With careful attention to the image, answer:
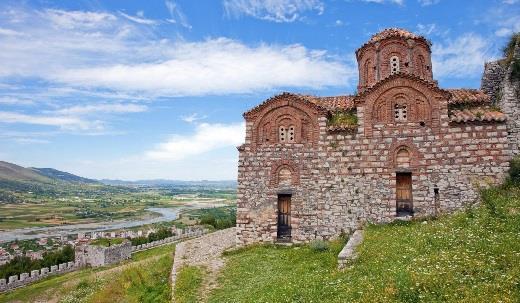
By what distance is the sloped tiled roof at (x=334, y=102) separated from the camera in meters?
21.1

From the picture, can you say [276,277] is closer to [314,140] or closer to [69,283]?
[314,140]

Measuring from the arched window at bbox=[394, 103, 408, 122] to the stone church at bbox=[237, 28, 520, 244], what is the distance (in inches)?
1.8

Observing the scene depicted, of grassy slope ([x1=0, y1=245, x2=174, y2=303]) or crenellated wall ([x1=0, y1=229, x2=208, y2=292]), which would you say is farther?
crenellated wall ([x1=0, y1=229, x2=208, y2=292])

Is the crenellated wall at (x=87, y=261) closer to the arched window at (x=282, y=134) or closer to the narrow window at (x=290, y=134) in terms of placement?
the arched window at (x=282, y=134)

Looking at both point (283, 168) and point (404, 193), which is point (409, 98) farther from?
point (283, 168)

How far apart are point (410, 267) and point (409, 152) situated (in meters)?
9.69

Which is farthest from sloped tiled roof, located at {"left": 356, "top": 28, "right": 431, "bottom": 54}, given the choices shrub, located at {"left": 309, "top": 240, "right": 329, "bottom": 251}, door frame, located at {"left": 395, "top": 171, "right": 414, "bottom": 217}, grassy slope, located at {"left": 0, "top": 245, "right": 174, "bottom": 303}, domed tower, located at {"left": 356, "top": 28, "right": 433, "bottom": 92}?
grassy slope, located at {"left": 0, "top": 245, "right": 174, "bottom": 303}

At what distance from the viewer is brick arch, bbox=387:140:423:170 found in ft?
61.1

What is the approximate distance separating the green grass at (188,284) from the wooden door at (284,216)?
5.33m

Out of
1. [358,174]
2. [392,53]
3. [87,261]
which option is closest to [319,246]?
[358,174]

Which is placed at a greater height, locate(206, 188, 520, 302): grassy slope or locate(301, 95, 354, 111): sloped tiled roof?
locate(301, 95, 354, 111): sloped tiled roof

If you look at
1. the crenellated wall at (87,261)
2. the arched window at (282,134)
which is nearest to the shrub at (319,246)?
the arched window at (282,134)

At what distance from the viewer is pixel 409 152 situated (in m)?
18.8

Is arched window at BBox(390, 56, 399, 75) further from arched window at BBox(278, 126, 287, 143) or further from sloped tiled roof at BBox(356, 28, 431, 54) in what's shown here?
arched window at BBox(278, 126, 287, 143)
